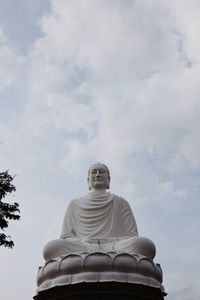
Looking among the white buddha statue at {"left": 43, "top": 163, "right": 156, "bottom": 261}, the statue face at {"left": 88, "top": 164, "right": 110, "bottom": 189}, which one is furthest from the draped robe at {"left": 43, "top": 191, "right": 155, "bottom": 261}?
the statue face at {"left": 88, "top": 164, "right": 110, "bottom": 189}

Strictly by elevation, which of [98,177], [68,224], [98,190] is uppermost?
[98,177]

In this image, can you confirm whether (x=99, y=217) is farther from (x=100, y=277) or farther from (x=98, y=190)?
(x=100, y=277)

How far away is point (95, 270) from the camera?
603 cm

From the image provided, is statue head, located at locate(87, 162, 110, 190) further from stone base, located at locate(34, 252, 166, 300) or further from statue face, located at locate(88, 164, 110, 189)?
stone base, located at locate(34, 252, 166, 300)

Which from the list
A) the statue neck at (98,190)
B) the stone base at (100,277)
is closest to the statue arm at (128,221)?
the statue neck at (98,190)

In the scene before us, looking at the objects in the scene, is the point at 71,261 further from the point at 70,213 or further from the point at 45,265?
the point at 70,213

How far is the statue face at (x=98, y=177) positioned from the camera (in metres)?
8.64

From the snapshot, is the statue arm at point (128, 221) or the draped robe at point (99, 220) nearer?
the draped robe at point (99, 220)

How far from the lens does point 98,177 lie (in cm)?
864

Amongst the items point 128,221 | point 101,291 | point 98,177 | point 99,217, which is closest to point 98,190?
point 98,177

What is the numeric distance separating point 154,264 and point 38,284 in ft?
4.86

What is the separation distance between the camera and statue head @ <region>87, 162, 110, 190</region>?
28.3 ft

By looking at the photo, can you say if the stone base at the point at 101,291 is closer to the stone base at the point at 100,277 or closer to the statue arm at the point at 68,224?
the stone base at the point at 100,277

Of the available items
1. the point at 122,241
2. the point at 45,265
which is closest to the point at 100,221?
the point at 122,241
